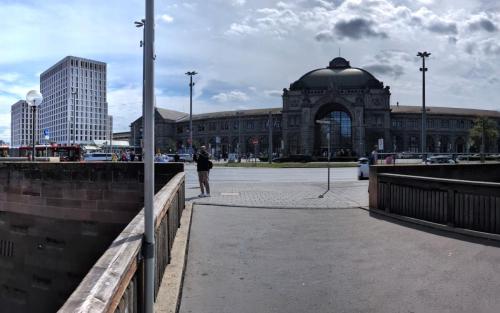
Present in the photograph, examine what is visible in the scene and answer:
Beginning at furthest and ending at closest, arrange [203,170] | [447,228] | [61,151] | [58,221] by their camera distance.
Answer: [61,151] → [203,170] → [58,221] → [447,228]

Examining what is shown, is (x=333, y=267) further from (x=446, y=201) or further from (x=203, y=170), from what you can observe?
(x=203, y=170)

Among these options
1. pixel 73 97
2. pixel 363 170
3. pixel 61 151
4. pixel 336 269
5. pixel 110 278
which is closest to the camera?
pixel 110 278

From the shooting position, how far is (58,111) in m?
80.0

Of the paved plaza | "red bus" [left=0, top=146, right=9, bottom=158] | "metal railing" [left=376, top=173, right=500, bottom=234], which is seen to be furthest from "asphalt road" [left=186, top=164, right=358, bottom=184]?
"red bus" [left=0, top=146, right=9, bottom=158]

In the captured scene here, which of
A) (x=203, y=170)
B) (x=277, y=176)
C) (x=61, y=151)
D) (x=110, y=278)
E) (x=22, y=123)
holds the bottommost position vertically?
(x=277, y=176)

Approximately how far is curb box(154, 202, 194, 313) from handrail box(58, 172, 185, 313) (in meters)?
1.17

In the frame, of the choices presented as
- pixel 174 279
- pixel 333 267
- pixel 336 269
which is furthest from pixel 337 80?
pixel 174 279

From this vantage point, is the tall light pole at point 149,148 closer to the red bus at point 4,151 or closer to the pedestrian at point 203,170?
the pedestrian at point 203,170

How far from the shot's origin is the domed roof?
137m

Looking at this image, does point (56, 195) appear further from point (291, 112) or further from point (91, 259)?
point (291, 112)

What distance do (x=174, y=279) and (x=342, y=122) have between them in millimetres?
133645

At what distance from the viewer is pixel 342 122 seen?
136500 mm

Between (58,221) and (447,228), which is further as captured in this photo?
(58,221)

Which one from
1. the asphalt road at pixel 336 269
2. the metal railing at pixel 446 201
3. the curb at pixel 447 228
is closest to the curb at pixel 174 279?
the asphalt road at pixel 336 269
